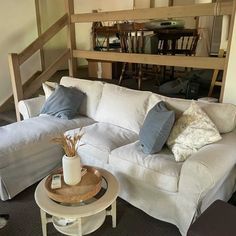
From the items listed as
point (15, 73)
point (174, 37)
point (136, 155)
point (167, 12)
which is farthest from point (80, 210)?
point (174, 37)

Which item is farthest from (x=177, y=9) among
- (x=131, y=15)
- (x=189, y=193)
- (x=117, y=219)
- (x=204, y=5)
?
(x=117, y=219)

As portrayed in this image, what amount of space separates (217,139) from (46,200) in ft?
4.20

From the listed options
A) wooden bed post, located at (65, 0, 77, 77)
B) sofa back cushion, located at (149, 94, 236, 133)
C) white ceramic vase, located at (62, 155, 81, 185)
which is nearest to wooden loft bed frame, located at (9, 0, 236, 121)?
wooden bed post, located at (65, 0, 77, 77)

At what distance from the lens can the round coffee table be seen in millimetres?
1506

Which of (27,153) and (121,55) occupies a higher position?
(121,55)

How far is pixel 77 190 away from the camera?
1.62 metres

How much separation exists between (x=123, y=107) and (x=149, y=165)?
32.7 inches

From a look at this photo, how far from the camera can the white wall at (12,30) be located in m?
4.30

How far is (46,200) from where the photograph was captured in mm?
1599

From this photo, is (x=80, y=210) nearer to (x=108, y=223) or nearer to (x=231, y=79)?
(x=108, y=223)

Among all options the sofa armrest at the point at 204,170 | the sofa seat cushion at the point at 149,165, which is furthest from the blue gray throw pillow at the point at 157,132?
the sofa armrest at the point at 204,170

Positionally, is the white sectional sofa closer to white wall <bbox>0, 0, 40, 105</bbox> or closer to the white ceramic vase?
the white ceramic vase

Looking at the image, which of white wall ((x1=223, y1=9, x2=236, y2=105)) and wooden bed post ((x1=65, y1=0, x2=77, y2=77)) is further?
wooden bed post ((x1=65, y1=0, x2=77, y2=77))

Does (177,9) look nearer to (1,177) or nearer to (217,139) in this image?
(217,139)
